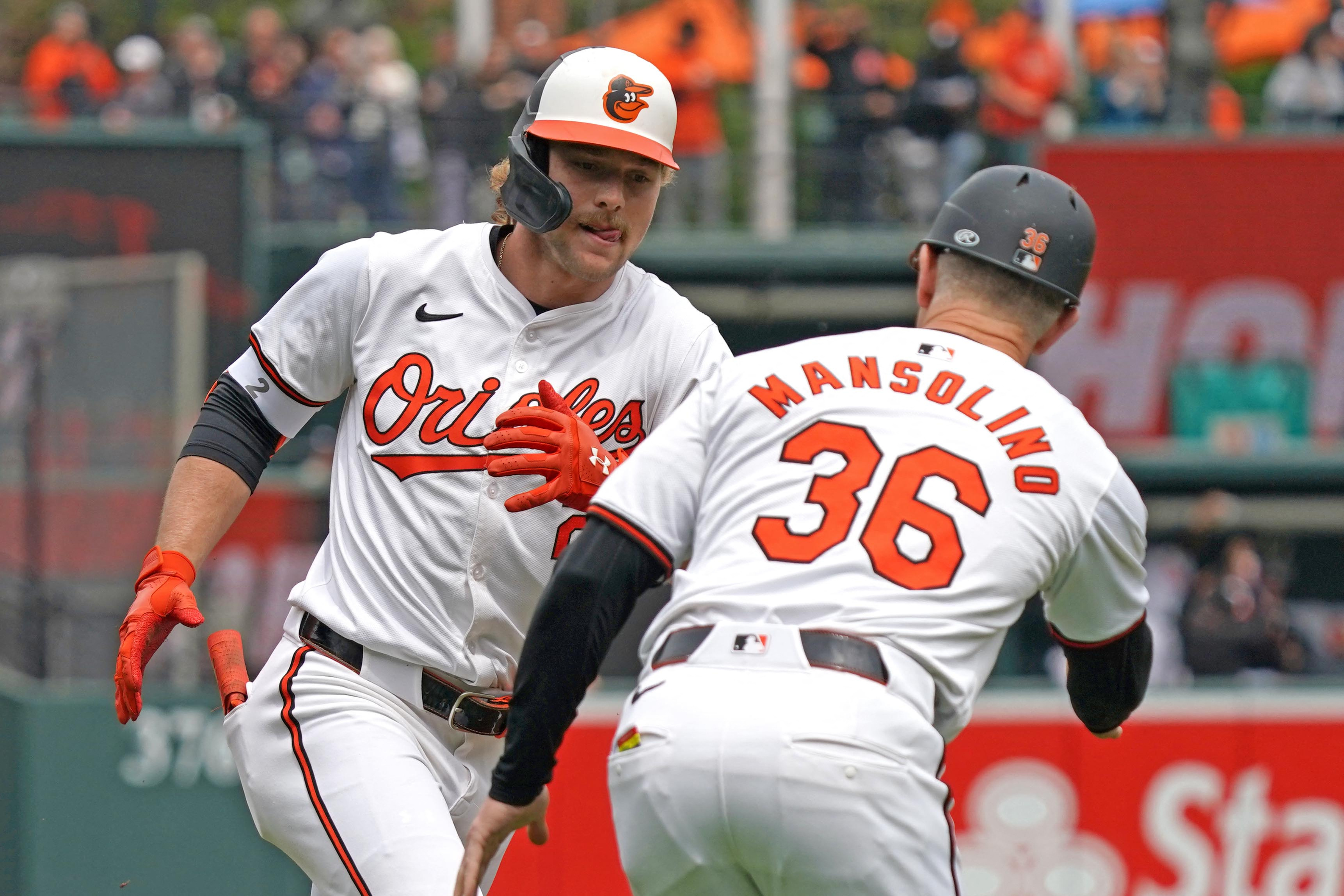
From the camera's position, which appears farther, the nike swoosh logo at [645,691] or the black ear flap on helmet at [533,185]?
the black ear flap on helmet at [533,185]

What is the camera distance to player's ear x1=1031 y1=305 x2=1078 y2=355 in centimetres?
349

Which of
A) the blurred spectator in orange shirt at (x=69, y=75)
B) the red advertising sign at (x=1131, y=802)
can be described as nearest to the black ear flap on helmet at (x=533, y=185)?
the red advertising sign at (x=1131, y=802)

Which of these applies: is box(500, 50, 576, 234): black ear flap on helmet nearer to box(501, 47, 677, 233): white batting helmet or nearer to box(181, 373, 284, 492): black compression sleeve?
box(501, 47, 677, 233): white batting helmet

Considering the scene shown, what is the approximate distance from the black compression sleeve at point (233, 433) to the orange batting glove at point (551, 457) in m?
0.72

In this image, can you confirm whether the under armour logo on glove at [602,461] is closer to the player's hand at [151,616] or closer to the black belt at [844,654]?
the black belt at [844,654]

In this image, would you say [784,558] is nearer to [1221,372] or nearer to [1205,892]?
[1205,892]

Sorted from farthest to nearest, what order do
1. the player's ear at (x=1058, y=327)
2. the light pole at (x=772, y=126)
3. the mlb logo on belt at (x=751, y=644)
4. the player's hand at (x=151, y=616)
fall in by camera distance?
the light pole at (x=772, y=126) < the player's hand at (x=151, y=616) < the player's ear at (x=1058, y=327) < the mlb logo on belt at (x=751, y=644)

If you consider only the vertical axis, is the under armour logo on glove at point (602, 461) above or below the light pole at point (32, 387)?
above

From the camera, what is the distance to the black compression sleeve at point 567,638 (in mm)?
3080

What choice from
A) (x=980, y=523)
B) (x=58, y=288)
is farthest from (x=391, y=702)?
(x=58, y=288)

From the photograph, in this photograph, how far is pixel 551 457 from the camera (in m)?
3.64

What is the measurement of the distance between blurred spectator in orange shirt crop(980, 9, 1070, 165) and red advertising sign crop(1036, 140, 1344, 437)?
0.82 metres

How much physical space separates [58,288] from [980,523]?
10.9 m

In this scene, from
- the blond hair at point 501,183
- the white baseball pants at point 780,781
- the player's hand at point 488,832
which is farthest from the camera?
the blond hair at point 501,183
